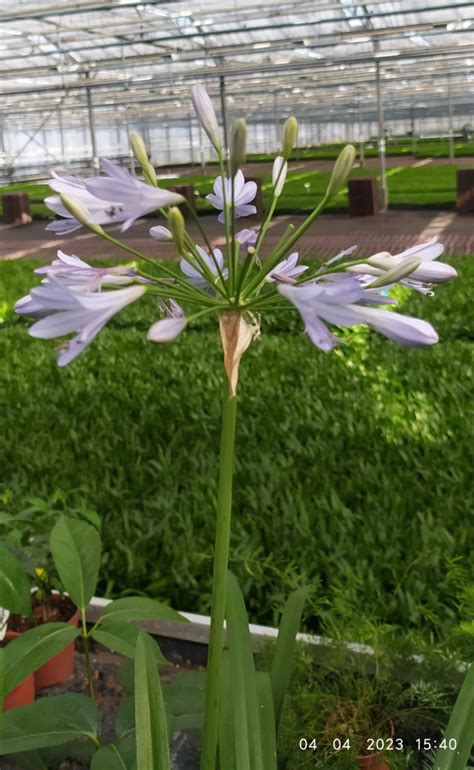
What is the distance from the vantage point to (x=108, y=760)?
3.70ft

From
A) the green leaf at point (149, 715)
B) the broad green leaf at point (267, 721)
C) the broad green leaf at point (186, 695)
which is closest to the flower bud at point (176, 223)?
the green leaf at point (149, 715)

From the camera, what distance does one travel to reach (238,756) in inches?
38.9

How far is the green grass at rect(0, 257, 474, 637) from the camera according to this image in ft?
7.28

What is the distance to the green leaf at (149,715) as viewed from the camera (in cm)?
90

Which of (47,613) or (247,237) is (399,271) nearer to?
(247,237)

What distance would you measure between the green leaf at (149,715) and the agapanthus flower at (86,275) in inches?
16.3

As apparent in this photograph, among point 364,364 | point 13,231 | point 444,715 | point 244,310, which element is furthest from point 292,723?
point 13,231

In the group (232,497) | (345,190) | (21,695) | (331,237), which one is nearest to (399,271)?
(21,695)

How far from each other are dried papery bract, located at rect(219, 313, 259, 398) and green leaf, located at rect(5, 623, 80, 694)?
65 cm

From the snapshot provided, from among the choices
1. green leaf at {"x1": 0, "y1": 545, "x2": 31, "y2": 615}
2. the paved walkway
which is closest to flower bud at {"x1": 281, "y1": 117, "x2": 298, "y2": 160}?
green leaf at {"x1": 0, "y1": 545, "x2": 31, "y2": 615}

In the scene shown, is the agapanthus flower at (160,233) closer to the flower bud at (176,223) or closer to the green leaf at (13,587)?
the flower bud at (176,223)

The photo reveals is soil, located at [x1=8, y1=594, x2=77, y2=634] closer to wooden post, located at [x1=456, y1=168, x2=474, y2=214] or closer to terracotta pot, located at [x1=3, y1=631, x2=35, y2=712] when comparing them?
terracotta pot, located at [x1=3, y1=631, x2=35, y2=712]

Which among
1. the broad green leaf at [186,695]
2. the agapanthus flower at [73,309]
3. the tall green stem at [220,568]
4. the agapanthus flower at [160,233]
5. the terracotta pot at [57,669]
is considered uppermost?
the agapanthus flower at [160,233]

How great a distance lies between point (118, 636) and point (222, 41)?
45.3ft
